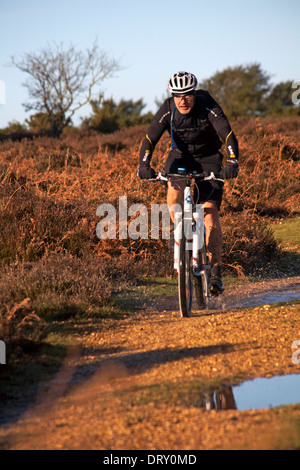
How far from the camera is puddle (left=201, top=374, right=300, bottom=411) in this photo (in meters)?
3.66

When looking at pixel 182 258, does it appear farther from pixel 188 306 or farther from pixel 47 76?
pixel 47 76

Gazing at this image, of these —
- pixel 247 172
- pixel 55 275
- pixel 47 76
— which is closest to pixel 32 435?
pixel 55 275

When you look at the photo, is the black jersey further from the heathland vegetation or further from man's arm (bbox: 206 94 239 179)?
the heathland vegetation

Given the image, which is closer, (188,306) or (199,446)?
(199,446)

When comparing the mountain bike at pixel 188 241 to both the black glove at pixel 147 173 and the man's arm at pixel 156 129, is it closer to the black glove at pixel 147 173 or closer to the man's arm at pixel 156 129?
the black glove at pixel 147 173

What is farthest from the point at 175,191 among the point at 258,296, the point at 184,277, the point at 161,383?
the point at 161,383

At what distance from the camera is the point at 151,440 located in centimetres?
313

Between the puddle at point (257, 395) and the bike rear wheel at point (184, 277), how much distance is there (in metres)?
2.00

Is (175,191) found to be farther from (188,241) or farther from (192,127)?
(192,127)

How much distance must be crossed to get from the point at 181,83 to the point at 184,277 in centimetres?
199

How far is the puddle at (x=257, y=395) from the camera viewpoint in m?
3.66

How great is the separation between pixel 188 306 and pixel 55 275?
164 cm

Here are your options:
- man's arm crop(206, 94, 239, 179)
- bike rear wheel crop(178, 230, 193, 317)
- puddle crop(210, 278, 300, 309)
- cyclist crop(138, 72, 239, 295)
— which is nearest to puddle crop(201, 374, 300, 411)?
bike rear wheel crop(178, 230, 193, 317)

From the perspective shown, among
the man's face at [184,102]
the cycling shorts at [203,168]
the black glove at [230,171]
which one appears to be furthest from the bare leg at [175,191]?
the man's face at [184,102]
